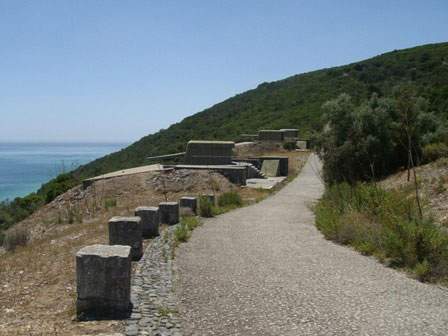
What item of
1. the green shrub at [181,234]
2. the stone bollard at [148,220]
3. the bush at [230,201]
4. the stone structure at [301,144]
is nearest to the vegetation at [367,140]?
the bush at [230,201]

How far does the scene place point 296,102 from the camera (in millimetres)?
65125

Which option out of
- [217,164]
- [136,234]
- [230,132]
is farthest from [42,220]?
[230,132]

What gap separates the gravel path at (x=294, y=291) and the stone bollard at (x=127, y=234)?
0.75 meters

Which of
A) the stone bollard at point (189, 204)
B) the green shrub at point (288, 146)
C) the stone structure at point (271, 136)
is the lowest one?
the stone bollard at point (189, 204)

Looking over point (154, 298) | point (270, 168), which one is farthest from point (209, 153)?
point (154, 298)

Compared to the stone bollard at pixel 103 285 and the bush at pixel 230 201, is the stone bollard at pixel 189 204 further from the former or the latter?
the stone bollard at pixel 103 285

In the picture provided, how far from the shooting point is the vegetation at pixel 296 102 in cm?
5176

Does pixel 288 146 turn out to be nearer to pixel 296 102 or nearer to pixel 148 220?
pixel 296 102

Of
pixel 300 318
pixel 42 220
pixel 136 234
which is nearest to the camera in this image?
pixel 300 318

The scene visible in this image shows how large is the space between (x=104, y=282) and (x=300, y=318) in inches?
91.3

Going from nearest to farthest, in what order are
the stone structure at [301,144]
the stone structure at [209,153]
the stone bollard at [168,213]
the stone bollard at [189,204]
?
the stone bollard at [168,213] → the stone bollard at [189,204] → the stone structure at [209,153] → the stone structure at [301,144]

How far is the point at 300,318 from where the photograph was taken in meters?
6.05

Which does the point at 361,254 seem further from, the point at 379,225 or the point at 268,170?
the point at 268,170

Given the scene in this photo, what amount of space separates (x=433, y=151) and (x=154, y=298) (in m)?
14.6
